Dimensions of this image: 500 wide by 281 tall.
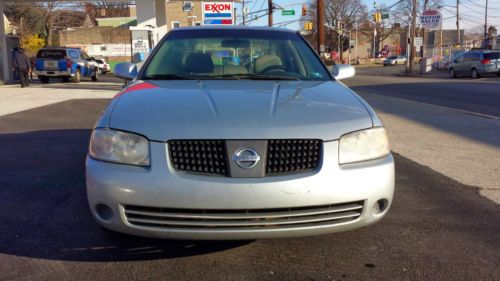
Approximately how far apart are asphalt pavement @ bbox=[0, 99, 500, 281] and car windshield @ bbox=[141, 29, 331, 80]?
56.6 inches

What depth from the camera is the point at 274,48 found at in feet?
16.2

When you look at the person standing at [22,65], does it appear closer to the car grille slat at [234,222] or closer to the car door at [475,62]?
the car grille slat at [234,222]

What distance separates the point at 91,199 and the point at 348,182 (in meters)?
1.61

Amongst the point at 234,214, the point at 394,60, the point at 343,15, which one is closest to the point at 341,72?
the point at 234,214

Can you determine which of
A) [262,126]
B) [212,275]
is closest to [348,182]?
[262,126]

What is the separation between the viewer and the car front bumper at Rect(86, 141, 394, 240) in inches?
118

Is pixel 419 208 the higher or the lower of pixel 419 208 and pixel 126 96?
the lower

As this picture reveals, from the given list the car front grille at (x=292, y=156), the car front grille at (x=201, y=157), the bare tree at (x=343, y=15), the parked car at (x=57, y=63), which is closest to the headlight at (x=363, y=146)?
the car front grille at (x=292, y=156)

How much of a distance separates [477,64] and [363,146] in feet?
99.7

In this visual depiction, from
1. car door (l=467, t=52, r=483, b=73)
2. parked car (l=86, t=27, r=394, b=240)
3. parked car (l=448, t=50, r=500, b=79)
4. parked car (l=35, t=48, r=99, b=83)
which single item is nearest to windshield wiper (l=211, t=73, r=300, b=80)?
parked car (l=86, t=27, r=394, b=240)

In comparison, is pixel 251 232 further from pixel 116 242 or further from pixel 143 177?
pixel 116 242

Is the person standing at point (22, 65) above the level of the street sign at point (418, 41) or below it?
below

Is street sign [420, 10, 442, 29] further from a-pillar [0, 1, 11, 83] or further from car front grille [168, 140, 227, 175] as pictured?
car front grille [168, 140, 227, 175]

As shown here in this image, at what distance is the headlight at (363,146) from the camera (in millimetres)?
3205
